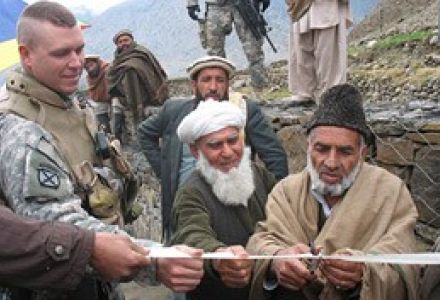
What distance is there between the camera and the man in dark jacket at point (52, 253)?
1.46 m

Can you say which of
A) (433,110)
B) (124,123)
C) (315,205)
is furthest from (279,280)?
(124,123)

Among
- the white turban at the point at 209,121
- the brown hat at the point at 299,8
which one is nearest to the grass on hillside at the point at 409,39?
the brown hat at the point at 299,8

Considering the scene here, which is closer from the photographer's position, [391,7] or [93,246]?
[93,246]

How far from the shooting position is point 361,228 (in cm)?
223

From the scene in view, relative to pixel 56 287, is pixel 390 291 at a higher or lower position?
lower

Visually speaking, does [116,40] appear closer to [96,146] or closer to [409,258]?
[96,146]

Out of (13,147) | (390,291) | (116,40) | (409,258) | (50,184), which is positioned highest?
(116,40)

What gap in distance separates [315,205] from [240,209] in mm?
421

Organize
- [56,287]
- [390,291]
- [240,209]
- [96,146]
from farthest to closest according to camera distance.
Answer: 1. [240,209]
2. [96,146]
3. [390,291]
4. [56,287]

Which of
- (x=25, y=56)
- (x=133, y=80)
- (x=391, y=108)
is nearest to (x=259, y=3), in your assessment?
(x=133, y=80)

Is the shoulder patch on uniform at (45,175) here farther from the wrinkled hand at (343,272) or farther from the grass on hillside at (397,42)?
the grass on hillside at (397,42)

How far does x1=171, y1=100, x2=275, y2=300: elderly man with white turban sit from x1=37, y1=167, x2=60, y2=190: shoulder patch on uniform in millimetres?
722

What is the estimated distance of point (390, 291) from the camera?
2051 millimetres

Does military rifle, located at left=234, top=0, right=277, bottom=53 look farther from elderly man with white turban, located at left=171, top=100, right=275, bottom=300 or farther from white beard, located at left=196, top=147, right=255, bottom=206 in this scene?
white beard, located at left=196, top=147, right=255, bottom=206
